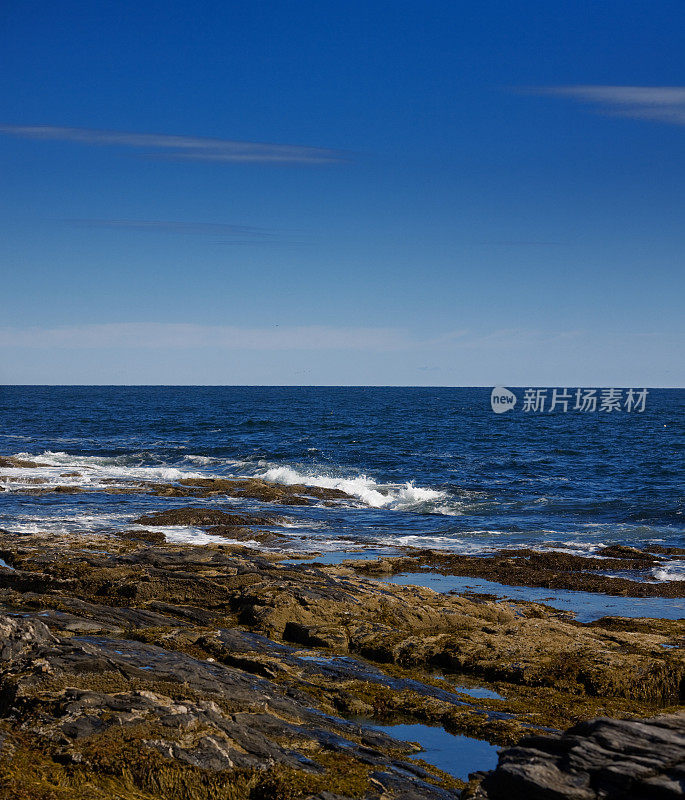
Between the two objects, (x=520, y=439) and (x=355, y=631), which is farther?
(x=520, y=439)

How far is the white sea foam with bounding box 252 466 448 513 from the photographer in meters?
36.0

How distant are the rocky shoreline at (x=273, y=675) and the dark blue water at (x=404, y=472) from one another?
25.2 feet

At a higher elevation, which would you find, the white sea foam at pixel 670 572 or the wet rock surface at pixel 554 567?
the white sea foam at pixel 670 572

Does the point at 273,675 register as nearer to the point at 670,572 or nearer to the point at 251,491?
the point at 670,572

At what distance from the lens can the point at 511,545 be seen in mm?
27109

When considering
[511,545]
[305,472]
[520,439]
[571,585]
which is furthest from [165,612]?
[520,439]

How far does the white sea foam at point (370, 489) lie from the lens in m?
36.0

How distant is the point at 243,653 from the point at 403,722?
339 centimetres

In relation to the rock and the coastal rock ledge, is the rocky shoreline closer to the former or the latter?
the coastal rock ledge

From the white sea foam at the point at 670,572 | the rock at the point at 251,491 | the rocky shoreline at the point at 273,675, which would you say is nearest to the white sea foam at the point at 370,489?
the rock at the point at 251,491

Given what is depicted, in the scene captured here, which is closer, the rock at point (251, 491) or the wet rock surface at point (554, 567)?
the wet rock surface at point (554, 567)

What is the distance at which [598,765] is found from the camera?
7191 millimetres

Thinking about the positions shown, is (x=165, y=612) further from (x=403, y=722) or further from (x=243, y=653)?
(x=403, y=722)

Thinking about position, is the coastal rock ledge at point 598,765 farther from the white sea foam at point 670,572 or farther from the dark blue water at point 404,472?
the dark blue water at point 404,472
